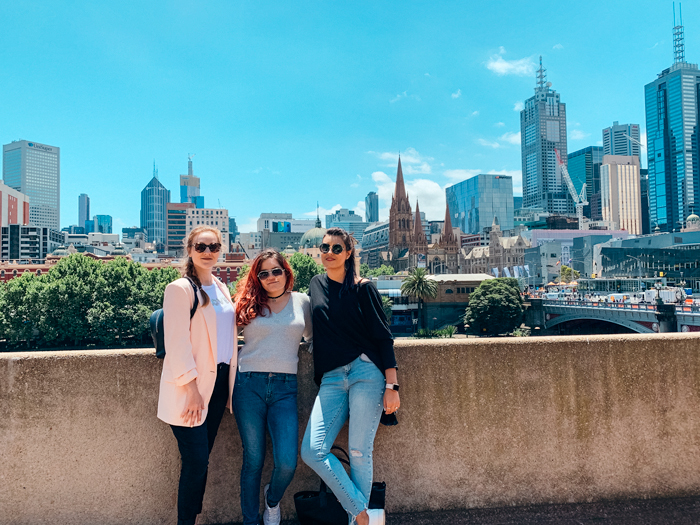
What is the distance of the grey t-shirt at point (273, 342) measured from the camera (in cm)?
354

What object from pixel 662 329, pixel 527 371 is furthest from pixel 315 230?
pixel 527 371

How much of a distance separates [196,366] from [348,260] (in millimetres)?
1318

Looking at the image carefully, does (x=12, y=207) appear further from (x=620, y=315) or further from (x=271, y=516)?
(x=271, y=516)

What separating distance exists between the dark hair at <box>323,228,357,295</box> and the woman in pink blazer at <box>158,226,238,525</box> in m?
0.83

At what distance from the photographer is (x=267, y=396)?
11.6ft

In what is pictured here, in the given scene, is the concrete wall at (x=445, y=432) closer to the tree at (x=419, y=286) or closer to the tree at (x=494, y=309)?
the tree at (x=494, y=309)

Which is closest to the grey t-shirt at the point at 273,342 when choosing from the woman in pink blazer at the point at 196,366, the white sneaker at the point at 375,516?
the woman in pink blazer at the point at 196,366

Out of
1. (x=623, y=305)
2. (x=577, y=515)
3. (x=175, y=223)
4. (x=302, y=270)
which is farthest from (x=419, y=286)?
(x=175, y=223)

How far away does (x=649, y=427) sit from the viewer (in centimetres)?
412

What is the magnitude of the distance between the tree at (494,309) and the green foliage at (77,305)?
41.8 meters

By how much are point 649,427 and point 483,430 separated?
1379mm

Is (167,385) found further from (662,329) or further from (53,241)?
(53,241)

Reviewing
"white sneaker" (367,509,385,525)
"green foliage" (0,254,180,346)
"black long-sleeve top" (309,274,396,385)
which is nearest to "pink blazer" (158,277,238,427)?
"black long-sleeve top" (309,274,396,385)

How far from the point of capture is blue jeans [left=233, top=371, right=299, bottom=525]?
11.5 feet
